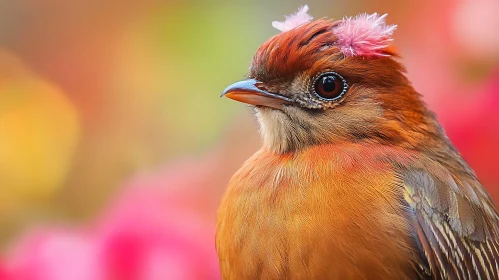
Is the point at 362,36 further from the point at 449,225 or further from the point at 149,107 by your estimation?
the point at 149,107

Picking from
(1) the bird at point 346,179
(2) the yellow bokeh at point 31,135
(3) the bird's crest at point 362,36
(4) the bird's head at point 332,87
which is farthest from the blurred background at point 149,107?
(3) the bird's crest at point 362,36

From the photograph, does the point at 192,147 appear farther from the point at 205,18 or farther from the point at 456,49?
the point at 456,49

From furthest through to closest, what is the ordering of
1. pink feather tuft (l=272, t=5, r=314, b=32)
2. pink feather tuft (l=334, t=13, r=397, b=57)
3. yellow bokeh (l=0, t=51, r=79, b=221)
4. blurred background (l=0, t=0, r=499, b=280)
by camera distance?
yellow bokeh (l=0, t=51, r=79, b=221), blurred background (l=0, t=0, r=499, b=280), pink feather tuft (l=272, t=5, r=314, b=32), pink feather tuft (l=334, t=13, r=397, b=57)

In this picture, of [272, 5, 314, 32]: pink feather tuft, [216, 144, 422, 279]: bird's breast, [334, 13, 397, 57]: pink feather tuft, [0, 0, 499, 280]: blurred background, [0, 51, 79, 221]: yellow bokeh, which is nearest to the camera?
[216, 144, 422, 279]: bird's breast

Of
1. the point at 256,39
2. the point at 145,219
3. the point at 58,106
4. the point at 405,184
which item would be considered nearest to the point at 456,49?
the point at 256,39

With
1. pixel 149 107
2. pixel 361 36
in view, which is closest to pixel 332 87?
pixel 361 36

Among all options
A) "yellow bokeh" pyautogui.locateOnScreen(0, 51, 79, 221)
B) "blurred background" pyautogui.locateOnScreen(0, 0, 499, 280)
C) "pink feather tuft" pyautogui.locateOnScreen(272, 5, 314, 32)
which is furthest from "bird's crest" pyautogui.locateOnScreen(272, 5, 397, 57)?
"yellow bokeh" pyautogui.locateOnScreen(0, 51, 79, 221)

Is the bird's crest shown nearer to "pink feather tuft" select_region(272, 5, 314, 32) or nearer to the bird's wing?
"pink feather tuft" select_region(272, 5, 314, 32)
